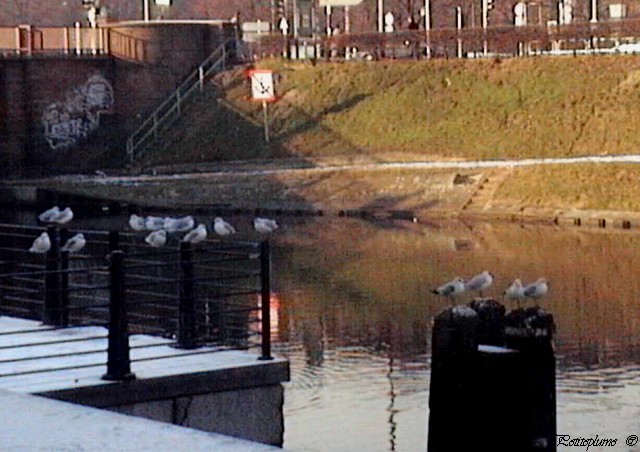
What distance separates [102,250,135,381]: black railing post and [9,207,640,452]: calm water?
3.69 meters

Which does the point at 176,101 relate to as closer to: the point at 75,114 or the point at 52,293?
the point at 75,114

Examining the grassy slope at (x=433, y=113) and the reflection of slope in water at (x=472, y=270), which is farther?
the grassy slope at (x=433, y=113)

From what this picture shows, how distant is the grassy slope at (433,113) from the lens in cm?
5516

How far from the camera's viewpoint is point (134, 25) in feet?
214

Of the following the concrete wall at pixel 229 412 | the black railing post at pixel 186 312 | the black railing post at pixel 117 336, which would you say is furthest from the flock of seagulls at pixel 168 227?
the black railing post at pixel 117 336

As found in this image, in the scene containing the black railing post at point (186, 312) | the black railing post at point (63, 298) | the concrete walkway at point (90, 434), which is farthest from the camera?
the black railing post at point (63, 298)

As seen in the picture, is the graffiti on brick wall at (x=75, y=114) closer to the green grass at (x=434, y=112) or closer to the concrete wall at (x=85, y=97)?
the concrete wall at (x=85, y=97)

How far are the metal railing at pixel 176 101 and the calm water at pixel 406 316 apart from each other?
15.3 metres

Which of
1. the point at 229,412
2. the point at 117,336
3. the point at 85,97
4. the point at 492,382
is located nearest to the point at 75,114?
the point at 85,97

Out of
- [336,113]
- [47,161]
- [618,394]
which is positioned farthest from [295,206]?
[618,394]

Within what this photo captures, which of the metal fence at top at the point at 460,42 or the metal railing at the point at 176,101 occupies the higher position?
the metal fence at top at the point at 460,42

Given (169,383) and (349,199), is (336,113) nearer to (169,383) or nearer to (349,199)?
(349,199)

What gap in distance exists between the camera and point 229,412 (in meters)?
13.7

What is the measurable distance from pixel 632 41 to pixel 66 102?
20.6 m
